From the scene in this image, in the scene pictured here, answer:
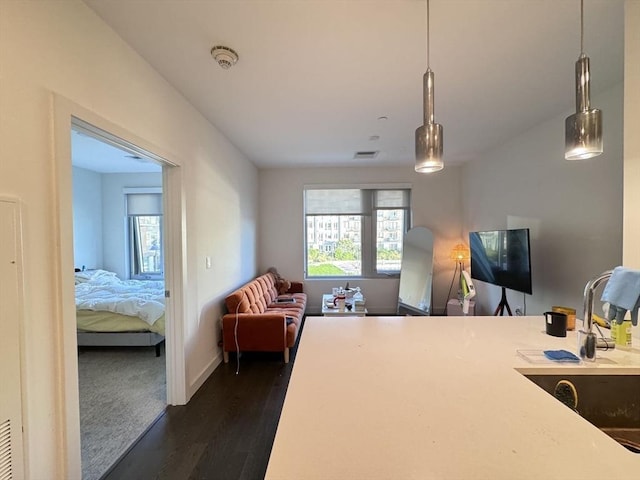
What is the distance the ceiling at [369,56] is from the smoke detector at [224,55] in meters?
0.04

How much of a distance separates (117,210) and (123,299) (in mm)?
2794

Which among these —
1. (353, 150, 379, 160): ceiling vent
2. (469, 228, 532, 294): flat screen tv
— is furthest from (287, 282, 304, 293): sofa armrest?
(469, 228, 532, 294): flat screen tv

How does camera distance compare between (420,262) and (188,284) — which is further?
(420,262)

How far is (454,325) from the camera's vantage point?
1.54 meters

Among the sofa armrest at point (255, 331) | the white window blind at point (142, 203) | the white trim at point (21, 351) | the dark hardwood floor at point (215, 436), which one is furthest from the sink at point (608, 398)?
the white window blind at point (142, 203)

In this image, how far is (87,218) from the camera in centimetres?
508

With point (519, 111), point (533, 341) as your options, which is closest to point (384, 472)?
point (533, 341)

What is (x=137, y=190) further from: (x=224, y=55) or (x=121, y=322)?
(x=224, y=55)

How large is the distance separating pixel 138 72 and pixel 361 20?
1.43 m

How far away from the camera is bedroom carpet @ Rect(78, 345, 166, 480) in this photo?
1.86 metres

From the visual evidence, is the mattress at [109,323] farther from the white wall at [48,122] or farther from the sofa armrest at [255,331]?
the white wall at [48,122]

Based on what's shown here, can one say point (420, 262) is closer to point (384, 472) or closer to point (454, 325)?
point (454, 325)

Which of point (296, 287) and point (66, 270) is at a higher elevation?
point (66, 270)

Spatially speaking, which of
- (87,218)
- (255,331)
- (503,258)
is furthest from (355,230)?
(87,218)
